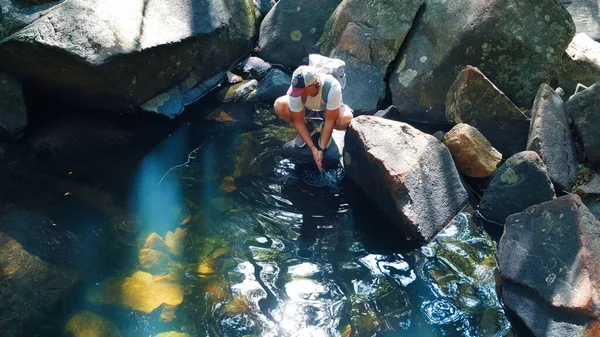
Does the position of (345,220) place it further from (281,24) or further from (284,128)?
(281,24)

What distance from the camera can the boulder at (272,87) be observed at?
22.9ft

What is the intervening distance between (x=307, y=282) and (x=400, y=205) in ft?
3.60

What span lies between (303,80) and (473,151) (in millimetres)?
1837

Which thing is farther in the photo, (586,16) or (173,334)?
(586,16)

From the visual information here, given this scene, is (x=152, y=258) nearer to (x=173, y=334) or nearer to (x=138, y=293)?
(x=138, y=293)

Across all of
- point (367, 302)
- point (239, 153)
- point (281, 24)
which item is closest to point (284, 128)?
point (239, 153)

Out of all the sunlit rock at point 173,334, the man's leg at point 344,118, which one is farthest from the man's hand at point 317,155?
the sunlit rock at point 173,334

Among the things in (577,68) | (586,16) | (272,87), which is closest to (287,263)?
(272,87)

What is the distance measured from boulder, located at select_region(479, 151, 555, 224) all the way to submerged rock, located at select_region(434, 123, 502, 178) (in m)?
0.27

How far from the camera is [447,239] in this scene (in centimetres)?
445

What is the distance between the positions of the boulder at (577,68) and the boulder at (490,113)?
110 centimetres

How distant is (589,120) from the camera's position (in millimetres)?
4711

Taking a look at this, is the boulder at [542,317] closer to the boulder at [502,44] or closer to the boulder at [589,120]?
the boulder at [589,120]

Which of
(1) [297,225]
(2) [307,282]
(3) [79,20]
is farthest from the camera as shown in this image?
(3) [79,20]
